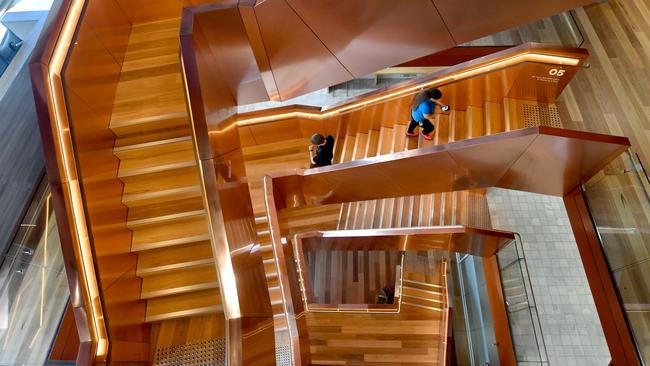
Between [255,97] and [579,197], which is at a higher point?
[255,97]

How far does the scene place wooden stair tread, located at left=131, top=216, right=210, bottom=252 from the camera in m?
3.63

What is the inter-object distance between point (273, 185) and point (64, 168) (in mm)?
3299

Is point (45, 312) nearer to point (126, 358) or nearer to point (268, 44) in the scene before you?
point (126, 358)

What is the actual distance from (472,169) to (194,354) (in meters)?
4.07

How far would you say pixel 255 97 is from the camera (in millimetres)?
5855

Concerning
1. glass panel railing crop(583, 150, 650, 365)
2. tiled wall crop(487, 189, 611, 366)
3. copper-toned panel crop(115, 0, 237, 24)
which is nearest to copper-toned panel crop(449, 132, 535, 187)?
glass panel railing crop(583, 150, 650, 365)

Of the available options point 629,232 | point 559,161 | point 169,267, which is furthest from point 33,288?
point 629,232

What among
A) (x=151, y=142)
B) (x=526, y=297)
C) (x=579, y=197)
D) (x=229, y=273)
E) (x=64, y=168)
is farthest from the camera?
(x=526, y=297)

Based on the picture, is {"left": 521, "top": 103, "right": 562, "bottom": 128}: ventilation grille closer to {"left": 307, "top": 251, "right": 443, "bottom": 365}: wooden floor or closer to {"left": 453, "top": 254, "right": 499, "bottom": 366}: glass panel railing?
{"left": 453, "top": 254, "right": 499, "bottom": 366}: glass panel railing

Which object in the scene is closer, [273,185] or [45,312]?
[45,312]

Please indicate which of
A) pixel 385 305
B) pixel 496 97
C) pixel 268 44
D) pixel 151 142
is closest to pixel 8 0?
pixel 151 142

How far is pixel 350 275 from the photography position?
342 inches

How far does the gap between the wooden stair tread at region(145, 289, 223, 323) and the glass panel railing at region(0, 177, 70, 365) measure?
1.18 metres

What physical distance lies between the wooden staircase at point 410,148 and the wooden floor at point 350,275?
3.72 ft
